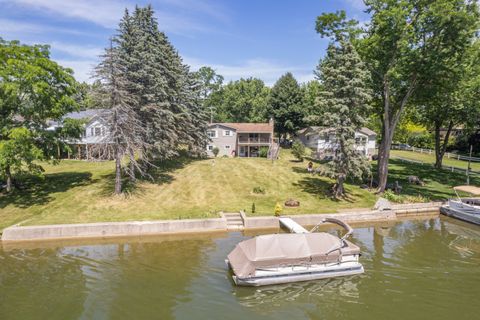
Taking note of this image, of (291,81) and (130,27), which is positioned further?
(291,81)

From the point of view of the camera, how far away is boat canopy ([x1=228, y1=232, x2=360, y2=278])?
1588 centimetres

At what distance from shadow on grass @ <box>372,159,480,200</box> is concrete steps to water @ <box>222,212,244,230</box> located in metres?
19.8

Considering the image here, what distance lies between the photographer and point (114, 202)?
89.9 feet

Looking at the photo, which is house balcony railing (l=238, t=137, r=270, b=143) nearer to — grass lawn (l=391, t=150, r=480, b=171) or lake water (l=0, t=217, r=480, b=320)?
grass lawn (l=391, t=150, r=480, b=171)

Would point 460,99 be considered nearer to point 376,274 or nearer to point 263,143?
point 263,143

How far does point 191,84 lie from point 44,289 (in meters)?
35.9

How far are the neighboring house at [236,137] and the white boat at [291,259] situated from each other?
119 ft

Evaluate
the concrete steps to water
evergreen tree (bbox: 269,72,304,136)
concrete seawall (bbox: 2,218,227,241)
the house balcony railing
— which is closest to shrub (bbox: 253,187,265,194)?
the concrete steps to water

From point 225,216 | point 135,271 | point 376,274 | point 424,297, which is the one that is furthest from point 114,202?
point 424,297

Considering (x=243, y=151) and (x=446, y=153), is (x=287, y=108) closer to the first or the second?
(x=243, y=151)

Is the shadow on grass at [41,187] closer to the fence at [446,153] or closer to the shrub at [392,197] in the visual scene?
the shrub at [392,197]

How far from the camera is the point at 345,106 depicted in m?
28.3

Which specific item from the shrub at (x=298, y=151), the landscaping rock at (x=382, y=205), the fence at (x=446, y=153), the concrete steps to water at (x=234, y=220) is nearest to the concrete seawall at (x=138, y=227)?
the concrete steps to water at (x=234, y=220)

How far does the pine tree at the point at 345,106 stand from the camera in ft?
93.2
